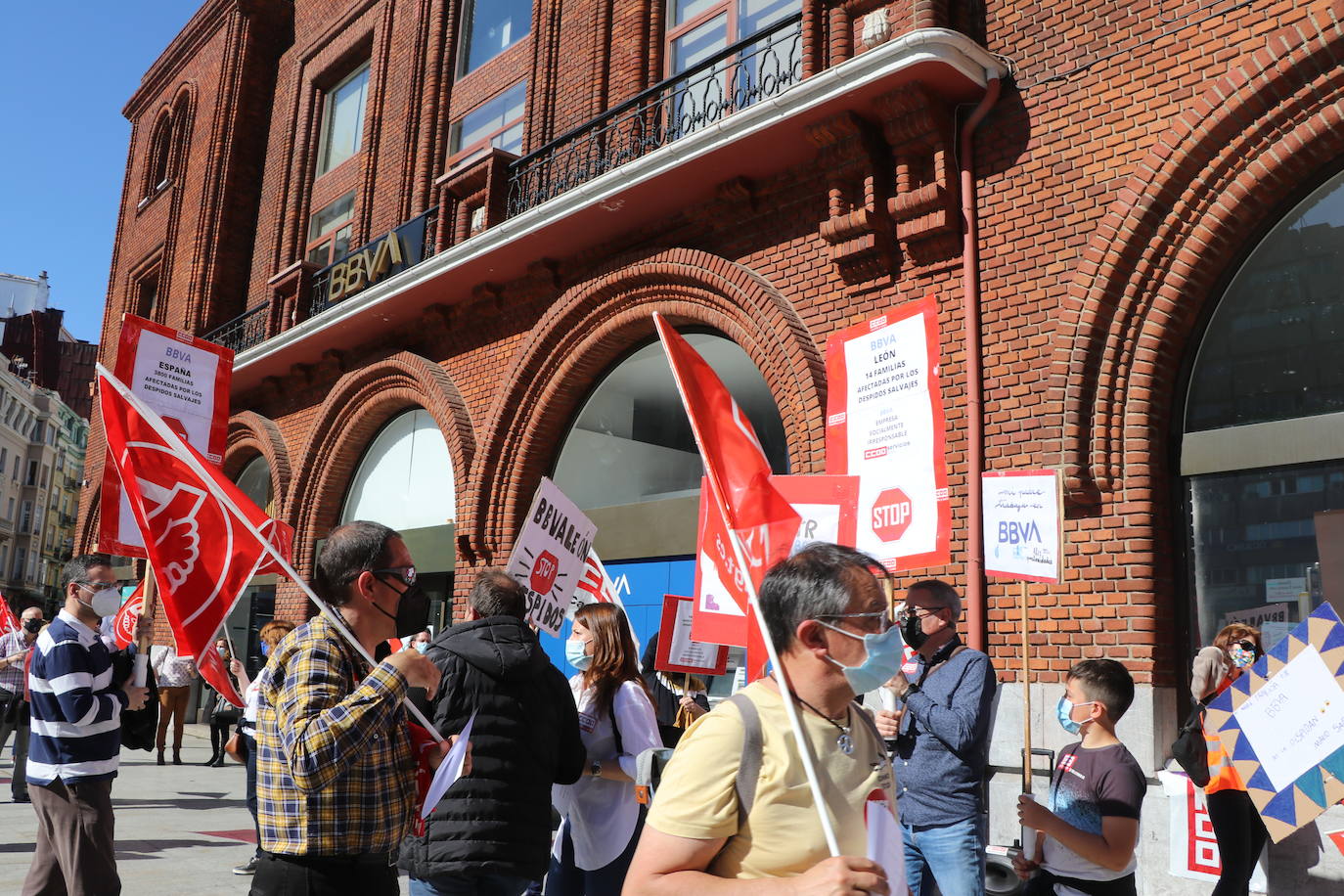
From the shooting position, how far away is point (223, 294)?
1939cm

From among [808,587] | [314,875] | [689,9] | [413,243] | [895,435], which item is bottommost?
[314,875]

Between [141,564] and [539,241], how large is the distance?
13.6m

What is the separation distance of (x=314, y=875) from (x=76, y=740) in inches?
108

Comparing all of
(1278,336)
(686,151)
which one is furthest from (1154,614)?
(686,151)

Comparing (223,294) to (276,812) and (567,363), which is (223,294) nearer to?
(567,363)

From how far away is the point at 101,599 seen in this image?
17.1 ft

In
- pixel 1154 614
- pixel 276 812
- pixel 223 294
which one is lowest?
pixel 276 812

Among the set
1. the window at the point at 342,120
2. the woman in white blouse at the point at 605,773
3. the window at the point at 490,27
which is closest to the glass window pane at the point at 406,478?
the window at the point at 490,27

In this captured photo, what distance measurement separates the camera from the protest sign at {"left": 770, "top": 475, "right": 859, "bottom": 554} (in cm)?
554

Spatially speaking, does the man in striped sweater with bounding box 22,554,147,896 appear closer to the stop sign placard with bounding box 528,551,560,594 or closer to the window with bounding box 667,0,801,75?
the stop sign placard with bounding box 528,551,560,594

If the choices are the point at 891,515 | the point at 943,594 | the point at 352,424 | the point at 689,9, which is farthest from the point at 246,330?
the point at 943,594

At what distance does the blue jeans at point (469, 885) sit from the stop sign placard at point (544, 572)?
332 centimetres

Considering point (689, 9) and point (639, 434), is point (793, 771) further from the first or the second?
point (689, 9)

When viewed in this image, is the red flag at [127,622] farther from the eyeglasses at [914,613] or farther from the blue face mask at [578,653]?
the eyeglasses at [914,613]
